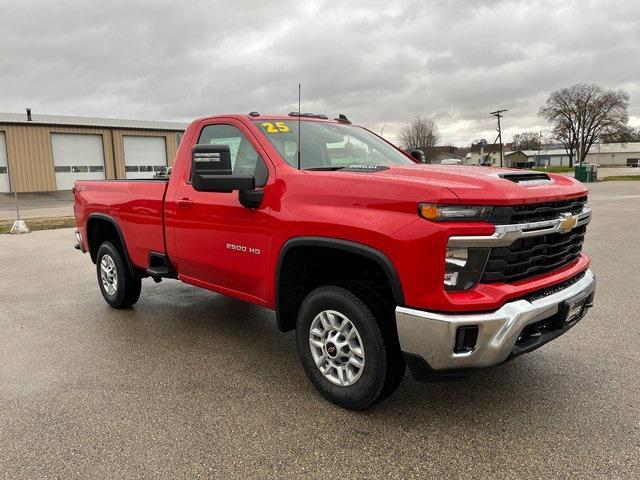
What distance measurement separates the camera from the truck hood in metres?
2.61

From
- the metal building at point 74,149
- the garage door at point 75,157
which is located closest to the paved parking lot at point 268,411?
the metal building at point 74,149

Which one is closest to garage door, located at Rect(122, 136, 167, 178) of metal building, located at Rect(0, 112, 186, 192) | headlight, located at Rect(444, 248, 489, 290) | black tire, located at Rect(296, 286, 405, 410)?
metal building, located at Rect(0, 112, 186, 192)

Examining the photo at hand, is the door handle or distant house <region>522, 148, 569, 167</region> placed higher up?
distant house <region>522, 148, 569, 167</region>

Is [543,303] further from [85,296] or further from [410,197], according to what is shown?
[85,296]

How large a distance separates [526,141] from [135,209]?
11753 cm

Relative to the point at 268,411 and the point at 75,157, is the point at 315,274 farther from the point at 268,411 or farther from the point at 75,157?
the point at 75,157

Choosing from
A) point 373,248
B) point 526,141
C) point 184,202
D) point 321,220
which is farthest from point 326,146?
point 526,141

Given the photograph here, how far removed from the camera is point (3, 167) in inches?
1112

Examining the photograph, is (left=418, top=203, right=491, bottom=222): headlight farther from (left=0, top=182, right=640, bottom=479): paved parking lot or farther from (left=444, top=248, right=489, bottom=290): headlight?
(left=0, top=182, right=640, bottom=479): paved parking lot

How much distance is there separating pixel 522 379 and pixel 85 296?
5.13m

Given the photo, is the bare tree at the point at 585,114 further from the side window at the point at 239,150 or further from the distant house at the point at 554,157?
the side window at the point at 239,150

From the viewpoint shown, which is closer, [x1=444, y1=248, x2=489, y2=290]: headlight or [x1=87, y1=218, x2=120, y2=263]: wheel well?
[x1=444, y1=248, x2=489, y2=290]: headlight

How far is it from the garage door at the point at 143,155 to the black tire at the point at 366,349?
103 ft

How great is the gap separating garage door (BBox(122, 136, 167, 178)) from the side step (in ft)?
95.9
